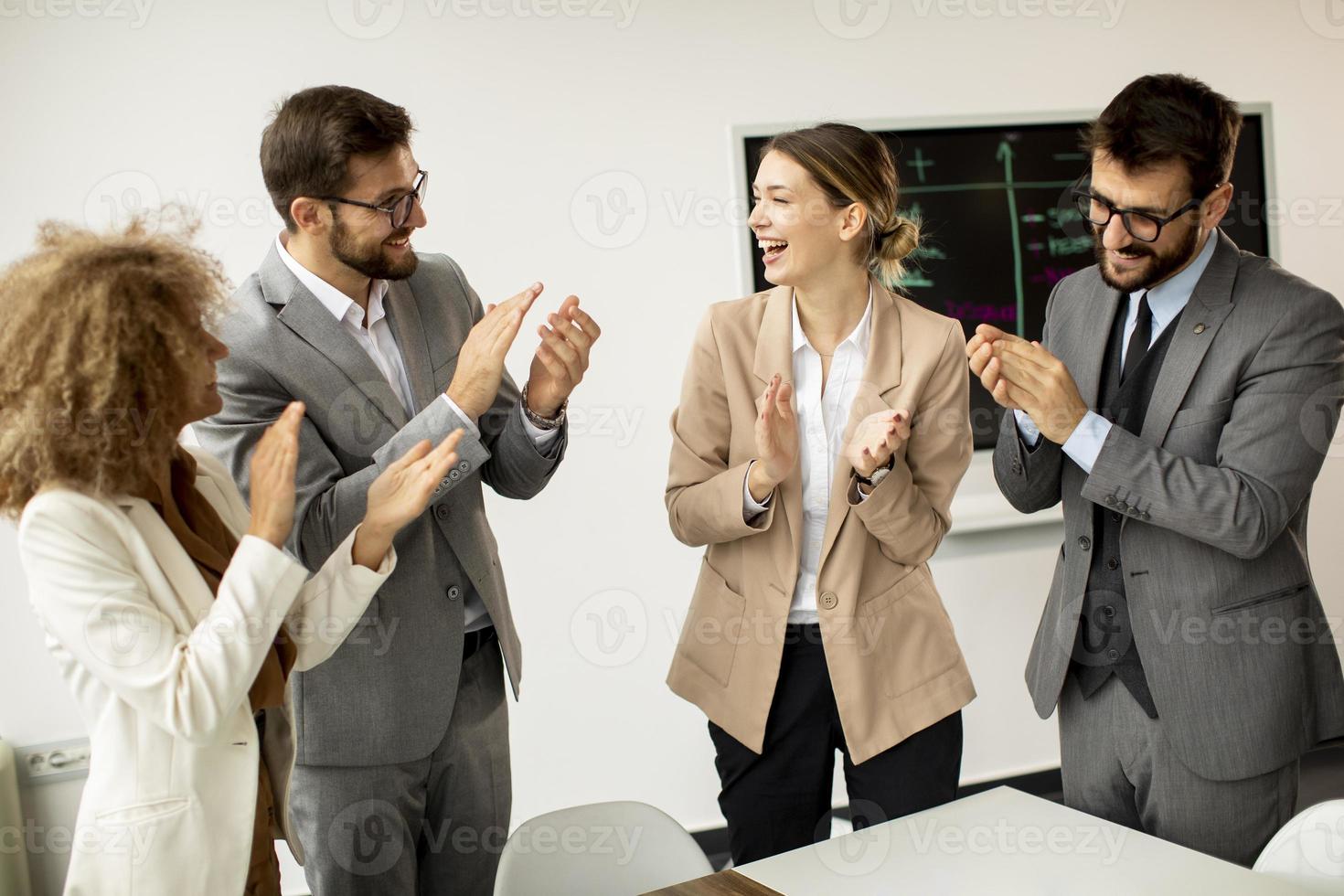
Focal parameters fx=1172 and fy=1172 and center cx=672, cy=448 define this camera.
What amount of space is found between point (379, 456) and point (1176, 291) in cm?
146

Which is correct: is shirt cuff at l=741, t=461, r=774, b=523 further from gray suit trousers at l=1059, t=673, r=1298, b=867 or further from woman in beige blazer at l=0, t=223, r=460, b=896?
woman in beige blazer at l=0, t=223, r=460, b=896

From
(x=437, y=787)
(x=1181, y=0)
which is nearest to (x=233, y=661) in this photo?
(x=437, y=787)

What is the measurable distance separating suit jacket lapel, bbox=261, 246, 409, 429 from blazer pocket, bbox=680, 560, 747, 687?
0.68 m

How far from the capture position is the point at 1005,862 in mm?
1805

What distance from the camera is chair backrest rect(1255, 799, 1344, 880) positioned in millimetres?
1771

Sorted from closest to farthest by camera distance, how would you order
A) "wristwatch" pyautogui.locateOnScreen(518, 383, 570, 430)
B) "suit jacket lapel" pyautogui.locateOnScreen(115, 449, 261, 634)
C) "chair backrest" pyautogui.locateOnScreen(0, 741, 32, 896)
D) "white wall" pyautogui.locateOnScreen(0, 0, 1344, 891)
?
"suit jacket lapel" pyautogui.locateOnScreen(115, 449, 261, 634), "wristwatch" pyautogui.locateOnScreen(518, 383, 570, 430), "chair backrest" pyautogui.locateOnScreen(0, 741, 32, 896), "white wall" pyautogui.locateOnScreen(0, 0, 1344, 891)

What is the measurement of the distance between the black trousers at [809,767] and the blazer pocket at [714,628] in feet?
0.33

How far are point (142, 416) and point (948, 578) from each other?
303cm

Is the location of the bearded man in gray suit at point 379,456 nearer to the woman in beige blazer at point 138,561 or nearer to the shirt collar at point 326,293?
the shirt collar at point 326,293

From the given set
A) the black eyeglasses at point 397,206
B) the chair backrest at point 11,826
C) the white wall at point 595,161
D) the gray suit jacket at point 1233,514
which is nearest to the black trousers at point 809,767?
the gray suit jacket at point 1233,514

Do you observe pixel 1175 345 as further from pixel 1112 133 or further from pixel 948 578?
pixel 948 578

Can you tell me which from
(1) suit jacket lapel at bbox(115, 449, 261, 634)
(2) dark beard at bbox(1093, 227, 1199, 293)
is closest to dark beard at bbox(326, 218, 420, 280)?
(1) suit jacket lapel at bbox(115, 449, 261, 634)

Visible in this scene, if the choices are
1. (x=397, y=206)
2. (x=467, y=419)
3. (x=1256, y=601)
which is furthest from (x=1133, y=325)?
(x=397, y=206)

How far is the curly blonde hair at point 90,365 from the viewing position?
1.48 metres
